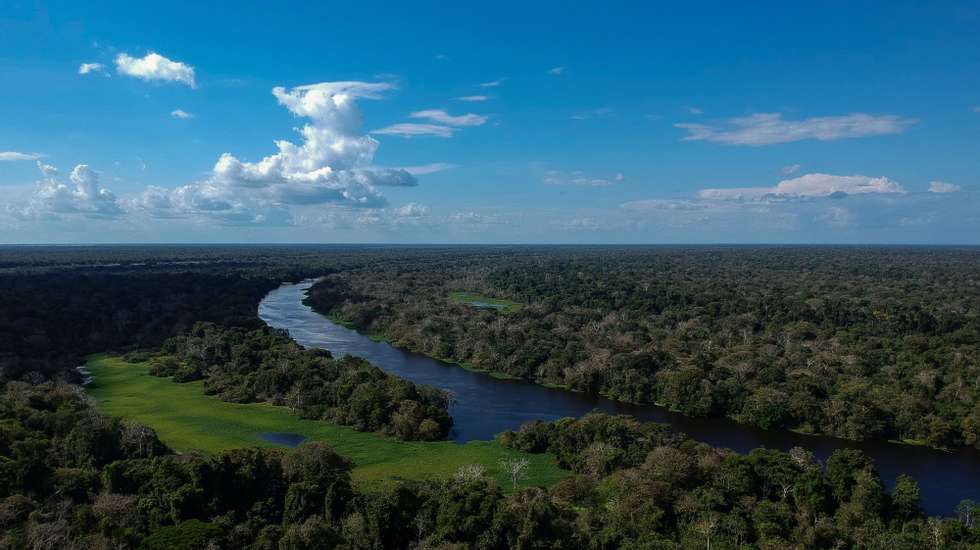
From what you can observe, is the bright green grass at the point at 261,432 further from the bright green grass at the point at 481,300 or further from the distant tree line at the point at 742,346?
the bright green grass at the point at 481,300

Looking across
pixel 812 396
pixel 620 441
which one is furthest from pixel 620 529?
pixel 812 396

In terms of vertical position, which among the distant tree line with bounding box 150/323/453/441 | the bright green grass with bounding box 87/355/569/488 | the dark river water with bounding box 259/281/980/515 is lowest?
the dark river water with bounding box 259/281/980/515

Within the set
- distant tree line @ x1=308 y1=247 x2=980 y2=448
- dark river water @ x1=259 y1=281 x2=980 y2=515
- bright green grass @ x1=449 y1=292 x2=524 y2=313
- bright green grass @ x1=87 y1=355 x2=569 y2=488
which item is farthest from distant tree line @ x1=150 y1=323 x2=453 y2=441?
bright green grass @ x1=449 y1=292 x2=524 y2=313

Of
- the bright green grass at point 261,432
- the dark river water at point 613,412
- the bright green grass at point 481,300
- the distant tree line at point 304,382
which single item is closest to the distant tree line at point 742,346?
the dark river water at point 613,412

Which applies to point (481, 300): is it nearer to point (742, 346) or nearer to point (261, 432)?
point (742, 346)

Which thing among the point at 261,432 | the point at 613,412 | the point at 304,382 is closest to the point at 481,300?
the point at 613,412

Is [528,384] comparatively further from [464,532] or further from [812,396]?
[464,532]

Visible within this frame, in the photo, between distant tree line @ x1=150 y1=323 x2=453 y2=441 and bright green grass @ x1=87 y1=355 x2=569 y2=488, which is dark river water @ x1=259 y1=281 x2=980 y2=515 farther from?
bright green grass @ x1=87 y1=355 x2=569 y2=488
